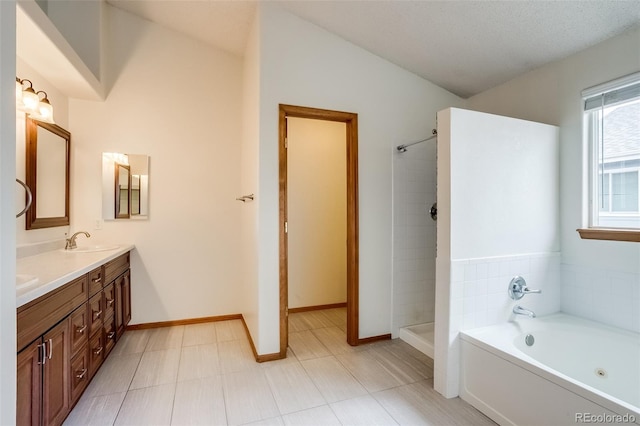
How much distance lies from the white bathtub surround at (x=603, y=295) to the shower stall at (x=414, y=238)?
107cm

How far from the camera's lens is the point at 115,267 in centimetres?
254

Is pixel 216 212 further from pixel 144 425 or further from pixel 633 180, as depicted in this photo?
pixel 633 180

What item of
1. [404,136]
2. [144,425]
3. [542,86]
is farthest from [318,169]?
[144,425]

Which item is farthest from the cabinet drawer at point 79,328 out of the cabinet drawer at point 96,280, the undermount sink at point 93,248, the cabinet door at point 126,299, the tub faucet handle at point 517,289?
the tub faucet handle at point 517,289

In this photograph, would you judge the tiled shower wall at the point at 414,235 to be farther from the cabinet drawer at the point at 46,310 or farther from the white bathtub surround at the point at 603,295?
the cabinet drawer at the point at 46,310

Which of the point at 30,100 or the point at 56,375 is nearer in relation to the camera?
the point at 56,375

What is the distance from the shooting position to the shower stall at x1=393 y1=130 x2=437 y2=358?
9.48ft

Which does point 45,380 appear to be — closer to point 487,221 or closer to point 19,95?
point 19,95

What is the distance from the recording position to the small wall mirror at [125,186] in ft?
9.65

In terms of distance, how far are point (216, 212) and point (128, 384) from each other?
5.63 ft

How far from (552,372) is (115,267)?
308cm

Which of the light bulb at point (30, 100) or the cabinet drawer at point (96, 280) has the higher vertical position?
the light bulb at point (30, 100)

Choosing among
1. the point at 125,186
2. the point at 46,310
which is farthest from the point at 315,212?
the point at 46,310

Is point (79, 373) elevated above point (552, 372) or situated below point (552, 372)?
below
